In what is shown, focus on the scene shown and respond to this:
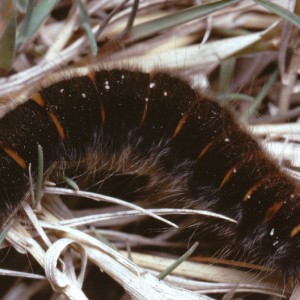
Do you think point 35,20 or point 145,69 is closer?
point 35,20

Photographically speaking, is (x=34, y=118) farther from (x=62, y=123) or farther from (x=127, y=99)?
(x=127, y=99)

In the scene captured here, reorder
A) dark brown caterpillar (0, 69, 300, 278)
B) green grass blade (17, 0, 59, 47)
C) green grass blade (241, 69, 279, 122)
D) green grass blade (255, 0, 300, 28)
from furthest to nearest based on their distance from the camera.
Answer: green grass blade (241, 69, 279, 122) → green grass blade (17, 0, 59, 47) → green grass blade (255, 0, 300, 28) → dark brown caterpillar (0, 69, 300, 278)

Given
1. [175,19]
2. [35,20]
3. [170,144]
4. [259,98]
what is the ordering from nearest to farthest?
[170,144], [35,20], [175,19], [259,98]

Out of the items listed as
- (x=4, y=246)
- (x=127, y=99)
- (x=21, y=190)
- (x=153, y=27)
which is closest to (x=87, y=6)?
(x=153, y=27)

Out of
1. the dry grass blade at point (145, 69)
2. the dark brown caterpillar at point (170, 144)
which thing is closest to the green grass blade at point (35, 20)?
the dry grass blade at point (145, 69)

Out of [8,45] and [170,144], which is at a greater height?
[8,45]

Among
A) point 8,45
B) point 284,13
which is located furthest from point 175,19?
point 8,45

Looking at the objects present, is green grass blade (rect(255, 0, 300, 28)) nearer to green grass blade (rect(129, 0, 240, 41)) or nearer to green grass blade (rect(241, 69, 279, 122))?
green grass blade (rect(129, 0, 240, 41))

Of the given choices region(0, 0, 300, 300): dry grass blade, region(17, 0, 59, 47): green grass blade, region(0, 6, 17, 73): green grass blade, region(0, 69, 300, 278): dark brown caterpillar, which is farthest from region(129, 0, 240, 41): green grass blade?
region(0, 6, 17, 73): green grass blade

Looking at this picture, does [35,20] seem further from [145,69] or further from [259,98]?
[259,98]
